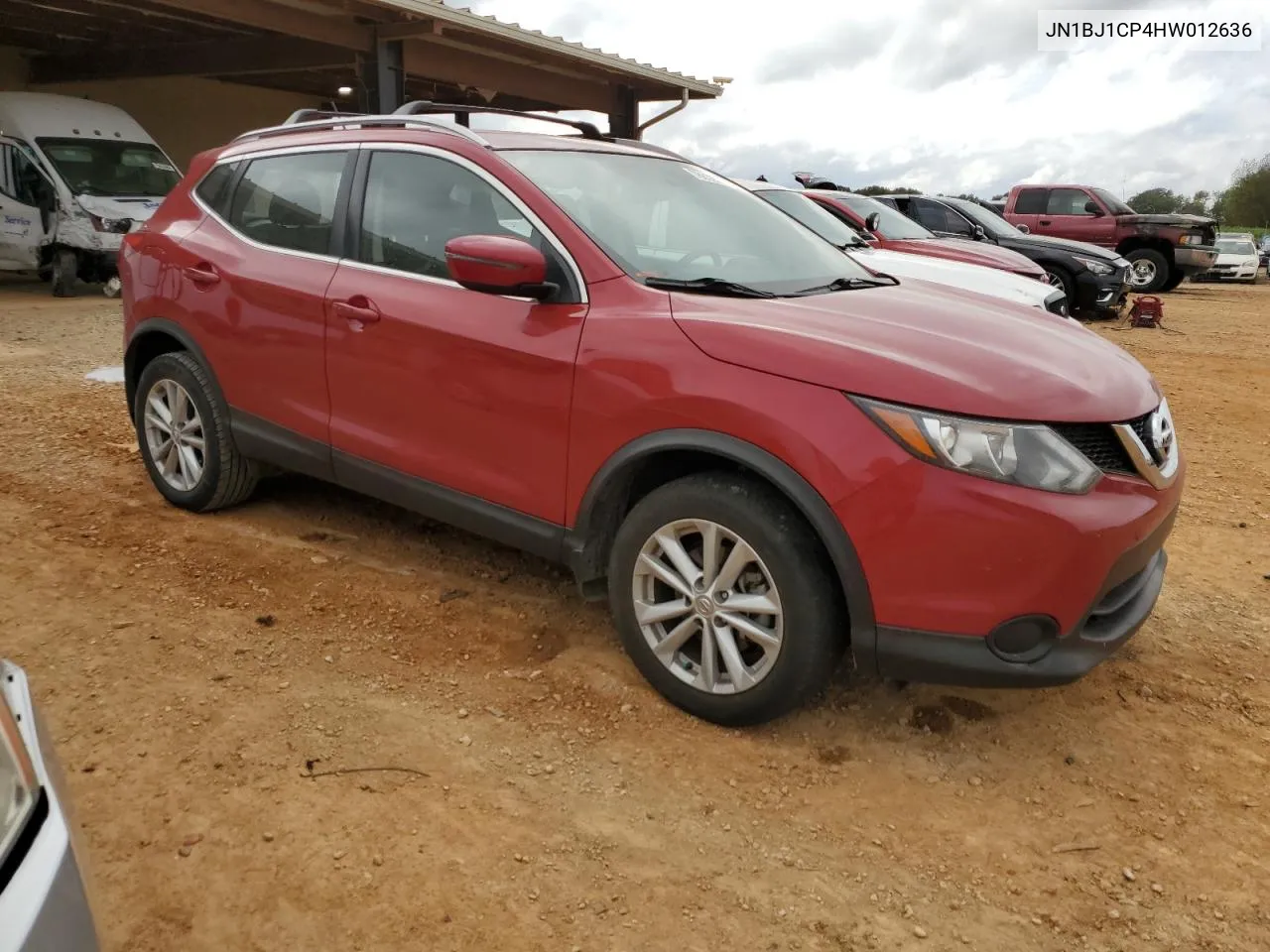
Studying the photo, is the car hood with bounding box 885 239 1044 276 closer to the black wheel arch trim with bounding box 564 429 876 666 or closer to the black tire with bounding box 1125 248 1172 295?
the black wheel arch trim with bounding box 564 429 876 666

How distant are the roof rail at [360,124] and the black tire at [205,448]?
106 cm

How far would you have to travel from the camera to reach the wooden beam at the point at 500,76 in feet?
40.8

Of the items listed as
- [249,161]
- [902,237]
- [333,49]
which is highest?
[333,49]

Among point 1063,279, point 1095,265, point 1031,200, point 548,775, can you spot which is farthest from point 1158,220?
point 548,775

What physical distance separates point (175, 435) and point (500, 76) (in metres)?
10.8

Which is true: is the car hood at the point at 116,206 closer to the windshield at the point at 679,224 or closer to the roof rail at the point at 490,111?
the roof rail at the point at 490,111

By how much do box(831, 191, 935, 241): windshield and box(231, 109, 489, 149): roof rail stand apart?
7.28 metres

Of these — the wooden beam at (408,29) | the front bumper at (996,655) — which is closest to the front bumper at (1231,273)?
the wooden beam at (408,29)

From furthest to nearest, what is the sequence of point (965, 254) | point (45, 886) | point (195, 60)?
point (195, 60)
point (965, 254)
point (45, 886)

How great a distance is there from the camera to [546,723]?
294 cm

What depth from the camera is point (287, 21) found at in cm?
1098

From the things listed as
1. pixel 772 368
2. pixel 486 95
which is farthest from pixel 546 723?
pixel 486 95

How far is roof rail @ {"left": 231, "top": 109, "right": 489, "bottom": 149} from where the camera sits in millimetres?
3463

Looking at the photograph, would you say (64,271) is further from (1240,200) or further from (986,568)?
(1240,200)
